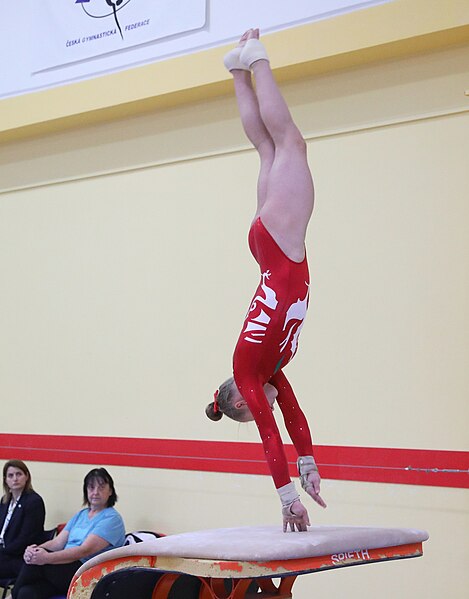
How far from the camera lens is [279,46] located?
17.9ft

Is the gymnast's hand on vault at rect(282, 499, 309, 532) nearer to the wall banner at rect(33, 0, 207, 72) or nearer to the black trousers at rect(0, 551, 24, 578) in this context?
the black trousers at rect(0, 551, 24, 578)

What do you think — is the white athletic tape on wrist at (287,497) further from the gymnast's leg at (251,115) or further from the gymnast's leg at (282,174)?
the gymnast's leg at (251,115)

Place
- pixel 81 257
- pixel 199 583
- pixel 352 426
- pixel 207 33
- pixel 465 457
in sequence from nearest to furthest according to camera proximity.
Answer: pixel 199 583
pixel 465 457
pixel 352 426
pixel 207 33
pixel 81 257

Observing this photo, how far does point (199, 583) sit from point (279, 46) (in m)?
3.45

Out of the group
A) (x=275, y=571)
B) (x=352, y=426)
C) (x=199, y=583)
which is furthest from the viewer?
(x=352, y=426)

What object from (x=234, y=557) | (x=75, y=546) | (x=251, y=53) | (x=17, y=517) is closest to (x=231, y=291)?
(x=75, y=546)

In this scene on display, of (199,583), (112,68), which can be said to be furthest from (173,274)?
(199,583)

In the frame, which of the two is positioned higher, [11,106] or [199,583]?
[11,106]

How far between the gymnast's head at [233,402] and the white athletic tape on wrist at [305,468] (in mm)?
256

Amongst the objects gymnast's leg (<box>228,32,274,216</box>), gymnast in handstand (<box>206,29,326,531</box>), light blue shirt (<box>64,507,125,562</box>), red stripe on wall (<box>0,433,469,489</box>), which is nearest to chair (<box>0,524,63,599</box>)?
light blue shirt (<box>64,507,125,562</box>)

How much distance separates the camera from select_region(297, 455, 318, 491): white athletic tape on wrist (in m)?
3.36

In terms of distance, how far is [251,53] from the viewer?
11.7 ft

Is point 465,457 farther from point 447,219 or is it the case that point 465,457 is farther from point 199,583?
point 199,583

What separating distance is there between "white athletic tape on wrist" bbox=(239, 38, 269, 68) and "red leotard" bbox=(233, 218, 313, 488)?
29.2 inches
